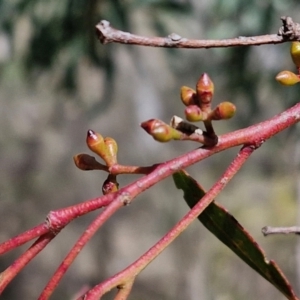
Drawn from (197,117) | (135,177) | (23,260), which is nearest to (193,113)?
(197,117)

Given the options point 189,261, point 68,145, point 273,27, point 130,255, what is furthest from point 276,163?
point 273,27

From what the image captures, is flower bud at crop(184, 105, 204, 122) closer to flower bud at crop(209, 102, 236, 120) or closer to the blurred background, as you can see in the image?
flower bud at crop(209, 102, 236, 120)

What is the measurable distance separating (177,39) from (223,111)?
0.05 m

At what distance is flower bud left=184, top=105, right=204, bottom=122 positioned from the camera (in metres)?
0.30

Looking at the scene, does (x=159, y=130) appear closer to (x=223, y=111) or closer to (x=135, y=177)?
(x=223, y=111)

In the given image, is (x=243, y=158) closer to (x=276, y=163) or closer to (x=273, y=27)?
(x=273, y=27)

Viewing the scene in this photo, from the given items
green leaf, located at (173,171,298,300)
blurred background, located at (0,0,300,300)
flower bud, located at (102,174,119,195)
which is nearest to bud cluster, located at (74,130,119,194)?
flower bud, located at (102,174,119,195)

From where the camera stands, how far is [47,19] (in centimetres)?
128

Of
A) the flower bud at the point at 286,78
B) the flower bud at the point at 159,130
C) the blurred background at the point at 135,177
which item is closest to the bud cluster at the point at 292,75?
the flower bud at the point at 286,78

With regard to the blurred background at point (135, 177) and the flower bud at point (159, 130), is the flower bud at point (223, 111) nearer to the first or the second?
the flower bud at point (159, 130)

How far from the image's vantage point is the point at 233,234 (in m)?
0.46

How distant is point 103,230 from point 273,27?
4.66 ft

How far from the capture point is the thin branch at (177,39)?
300mm

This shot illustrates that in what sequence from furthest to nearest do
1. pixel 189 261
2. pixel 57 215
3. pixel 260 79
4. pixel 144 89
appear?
pixel 144 89 → pixel 189 261 → pixel 260 79 → pixel 57 215
